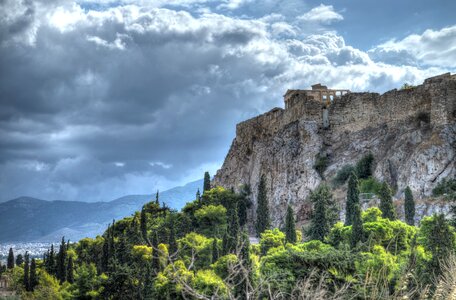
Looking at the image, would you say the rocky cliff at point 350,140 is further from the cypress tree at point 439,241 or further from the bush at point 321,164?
the cypress tree at point 439,241

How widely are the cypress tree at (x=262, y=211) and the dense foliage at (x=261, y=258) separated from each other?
170mm

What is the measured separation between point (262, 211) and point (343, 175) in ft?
36.7

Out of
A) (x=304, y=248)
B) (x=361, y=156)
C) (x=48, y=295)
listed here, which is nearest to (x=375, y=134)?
(x=361, y=156)

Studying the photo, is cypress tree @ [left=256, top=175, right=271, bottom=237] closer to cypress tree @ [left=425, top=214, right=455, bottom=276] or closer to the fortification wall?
the fortification wall

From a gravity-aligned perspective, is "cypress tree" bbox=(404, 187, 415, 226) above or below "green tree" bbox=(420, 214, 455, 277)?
above

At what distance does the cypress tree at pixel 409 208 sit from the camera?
4941cm

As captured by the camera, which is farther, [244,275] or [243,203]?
[243,203]

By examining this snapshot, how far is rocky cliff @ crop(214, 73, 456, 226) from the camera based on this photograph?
5584 centimetres

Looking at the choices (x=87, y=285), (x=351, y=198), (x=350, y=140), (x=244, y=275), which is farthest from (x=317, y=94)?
(x=244, y=275)

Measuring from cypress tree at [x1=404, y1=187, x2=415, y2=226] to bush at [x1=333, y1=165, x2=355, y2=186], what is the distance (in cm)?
1398

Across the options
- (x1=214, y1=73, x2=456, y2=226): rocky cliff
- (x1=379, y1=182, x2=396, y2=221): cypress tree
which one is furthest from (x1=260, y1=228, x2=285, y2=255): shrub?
(x1=214, y1=73, x2=456, y2=226): rocky cliff

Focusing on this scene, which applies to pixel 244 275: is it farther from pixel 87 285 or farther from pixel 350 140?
pixel 350 140

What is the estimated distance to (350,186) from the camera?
53.7m

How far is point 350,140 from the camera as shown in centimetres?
6894
